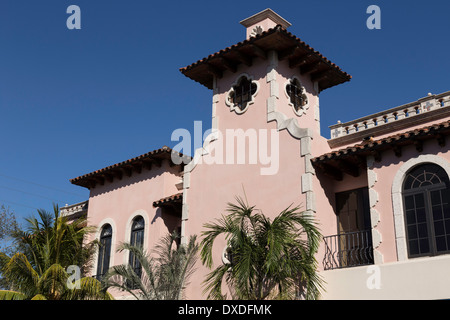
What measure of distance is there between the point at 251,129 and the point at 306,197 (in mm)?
3722

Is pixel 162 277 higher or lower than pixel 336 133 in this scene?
lower

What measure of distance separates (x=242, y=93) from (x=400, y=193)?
23.7ft

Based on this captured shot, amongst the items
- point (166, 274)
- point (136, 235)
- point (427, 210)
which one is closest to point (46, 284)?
point (166, 274)

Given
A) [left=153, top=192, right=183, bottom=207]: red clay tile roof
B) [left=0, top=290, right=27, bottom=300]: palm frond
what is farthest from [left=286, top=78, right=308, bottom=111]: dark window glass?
[left=0, top=290, right=27, bottom=300]: palm frond

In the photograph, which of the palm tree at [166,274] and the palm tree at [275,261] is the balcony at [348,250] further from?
the palm tree at [166,274]

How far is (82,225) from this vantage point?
2511cm

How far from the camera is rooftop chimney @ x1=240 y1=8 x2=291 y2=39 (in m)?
21.7

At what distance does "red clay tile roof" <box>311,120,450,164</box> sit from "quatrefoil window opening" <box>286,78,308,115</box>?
3.69 m

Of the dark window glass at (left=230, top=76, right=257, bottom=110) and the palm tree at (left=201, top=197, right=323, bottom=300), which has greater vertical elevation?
the dark window glass at (left=230, top=76, right=257, bottom=110)

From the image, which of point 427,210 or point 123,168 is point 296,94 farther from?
point 123,168

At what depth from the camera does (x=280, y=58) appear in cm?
2017

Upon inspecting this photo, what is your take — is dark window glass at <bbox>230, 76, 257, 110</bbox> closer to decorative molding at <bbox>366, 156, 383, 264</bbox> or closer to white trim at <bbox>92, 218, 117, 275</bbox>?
decorative molding at <bbox>366, 156, 383, 264</bbox>
